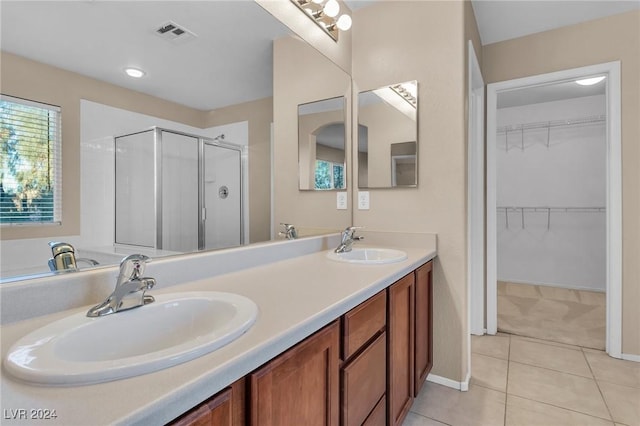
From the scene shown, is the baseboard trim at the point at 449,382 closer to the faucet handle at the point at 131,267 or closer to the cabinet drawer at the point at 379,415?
the cabinet drawer at the point at 379,415

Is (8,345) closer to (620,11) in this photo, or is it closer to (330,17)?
(330,17)

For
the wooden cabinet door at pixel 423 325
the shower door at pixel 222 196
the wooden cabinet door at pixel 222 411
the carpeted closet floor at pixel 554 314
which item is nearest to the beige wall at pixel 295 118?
the shower door at pixel 222 196

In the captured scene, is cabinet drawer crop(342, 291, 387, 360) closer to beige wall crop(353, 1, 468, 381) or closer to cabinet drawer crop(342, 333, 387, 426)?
cabinet drawer crop(342, 333, 387, 426)

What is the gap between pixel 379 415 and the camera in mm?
1236

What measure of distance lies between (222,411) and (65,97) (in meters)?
0.87

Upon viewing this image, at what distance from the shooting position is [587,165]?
153 inches

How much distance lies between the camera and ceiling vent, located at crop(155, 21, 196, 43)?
1.07 meters

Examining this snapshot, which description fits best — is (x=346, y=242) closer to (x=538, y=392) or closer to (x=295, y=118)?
(x=295, y=118)

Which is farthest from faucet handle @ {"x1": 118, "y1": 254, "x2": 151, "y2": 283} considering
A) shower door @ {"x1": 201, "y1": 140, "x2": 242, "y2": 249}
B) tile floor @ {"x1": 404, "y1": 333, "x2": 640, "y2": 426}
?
tile floor @ {"x1": 404, "y1": 333, "x2": 640, "y2": 426}

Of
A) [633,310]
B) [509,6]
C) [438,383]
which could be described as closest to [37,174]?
[438,383]

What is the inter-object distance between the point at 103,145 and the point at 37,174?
182mm

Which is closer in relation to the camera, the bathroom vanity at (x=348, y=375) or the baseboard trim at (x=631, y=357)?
the bathroom vanity at (x=348, y=375)

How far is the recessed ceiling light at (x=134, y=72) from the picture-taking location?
0.98 metres

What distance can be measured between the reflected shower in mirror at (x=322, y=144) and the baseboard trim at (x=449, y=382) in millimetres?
1318
